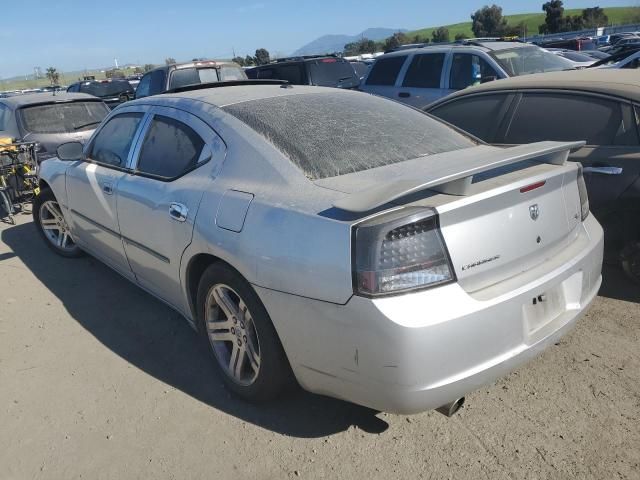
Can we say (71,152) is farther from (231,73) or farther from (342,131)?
(231,73)

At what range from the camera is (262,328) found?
2.54 metres

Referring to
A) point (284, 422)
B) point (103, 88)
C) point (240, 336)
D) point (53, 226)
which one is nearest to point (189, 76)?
point (53, 226)

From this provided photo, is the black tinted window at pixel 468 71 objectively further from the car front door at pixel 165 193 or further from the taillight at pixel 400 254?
the taillight at pixel 400 254

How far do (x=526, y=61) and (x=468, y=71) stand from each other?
121 cm

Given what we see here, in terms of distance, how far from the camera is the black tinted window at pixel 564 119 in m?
3.80

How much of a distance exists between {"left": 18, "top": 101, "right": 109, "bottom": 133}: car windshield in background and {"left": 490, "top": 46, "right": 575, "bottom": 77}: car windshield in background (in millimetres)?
6453

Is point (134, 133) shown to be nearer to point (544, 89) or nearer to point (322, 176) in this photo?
point (322, 176)

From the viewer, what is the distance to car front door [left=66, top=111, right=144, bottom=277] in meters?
3.81

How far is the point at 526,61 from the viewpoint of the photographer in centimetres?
909

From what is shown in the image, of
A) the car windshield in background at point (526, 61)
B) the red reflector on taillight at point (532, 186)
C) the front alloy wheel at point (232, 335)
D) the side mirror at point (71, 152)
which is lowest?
the front alloy wheel at point (232, 335)

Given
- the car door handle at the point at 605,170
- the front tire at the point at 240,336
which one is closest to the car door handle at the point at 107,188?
the front tire at the point at 240,336

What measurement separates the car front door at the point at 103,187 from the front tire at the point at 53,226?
2.03 ft

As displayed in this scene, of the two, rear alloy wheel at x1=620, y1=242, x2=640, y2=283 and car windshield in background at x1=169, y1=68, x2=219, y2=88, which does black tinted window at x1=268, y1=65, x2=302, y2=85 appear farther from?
rear alloy wheel at x1=620, y1=242, x2=640, y2=283

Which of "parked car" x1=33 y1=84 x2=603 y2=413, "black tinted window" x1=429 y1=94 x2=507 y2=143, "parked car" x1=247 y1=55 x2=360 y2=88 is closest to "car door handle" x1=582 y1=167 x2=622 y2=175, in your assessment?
"black tinted window" x1=429 y1=94 x2=507 y2=143
